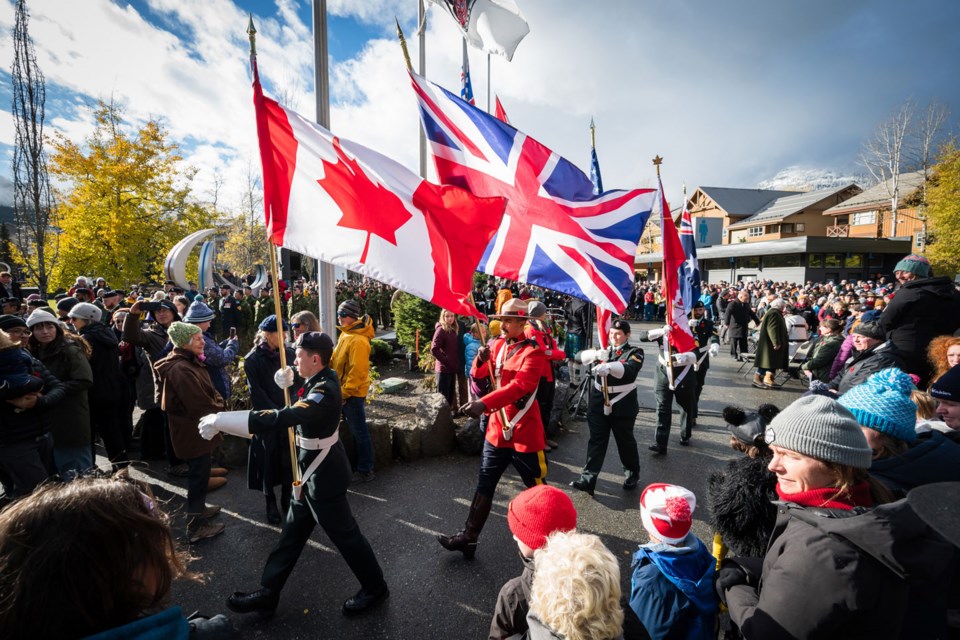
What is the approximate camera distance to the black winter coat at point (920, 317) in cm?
448

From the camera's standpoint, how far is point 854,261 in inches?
1185

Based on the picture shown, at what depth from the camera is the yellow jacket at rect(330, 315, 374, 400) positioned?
4883 mm

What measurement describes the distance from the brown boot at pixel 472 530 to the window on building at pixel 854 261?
37159 mm

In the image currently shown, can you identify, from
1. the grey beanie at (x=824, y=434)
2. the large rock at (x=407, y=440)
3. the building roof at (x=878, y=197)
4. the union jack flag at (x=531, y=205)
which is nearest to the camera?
the grey beanie at (x=824, y=434)

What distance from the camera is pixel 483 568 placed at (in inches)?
138

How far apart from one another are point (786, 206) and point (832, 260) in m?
19.7

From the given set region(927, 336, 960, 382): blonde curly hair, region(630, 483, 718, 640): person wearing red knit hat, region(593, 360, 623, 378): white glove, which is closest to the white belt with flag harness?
region(630, 483, 718, 640): person wearing red knit hat

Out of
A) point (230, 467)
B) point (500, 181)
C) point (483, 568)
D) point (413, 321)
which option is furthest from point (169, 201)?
point (483, 568)

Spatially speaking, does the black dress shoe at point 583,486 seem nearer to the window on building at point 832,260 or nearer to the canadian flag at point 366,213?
the canadian flag at point 366,213

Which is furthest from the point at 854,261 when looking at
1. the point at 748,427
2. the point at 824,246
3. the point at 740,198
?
the point at 748,427

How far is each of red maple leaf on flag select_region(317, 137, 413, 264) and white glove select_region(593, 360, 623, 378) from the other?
2.62 meters

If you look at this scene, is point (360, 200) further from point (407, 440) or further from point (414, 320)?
point (414, 320)

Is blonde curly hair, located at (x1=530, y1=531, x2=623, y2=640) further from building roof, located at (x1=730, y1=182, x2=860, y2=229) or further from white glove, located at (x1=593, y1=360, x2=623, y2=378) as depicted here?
building roof, located at (x1=730, y1=182, x2=860, y2=229)

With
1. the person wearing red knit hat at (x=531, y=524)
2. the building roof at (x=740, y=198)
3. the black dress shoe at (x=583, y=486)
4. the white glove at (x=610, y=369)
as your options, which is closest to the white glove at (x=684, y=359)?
the white glove at (x=610, y=369)
